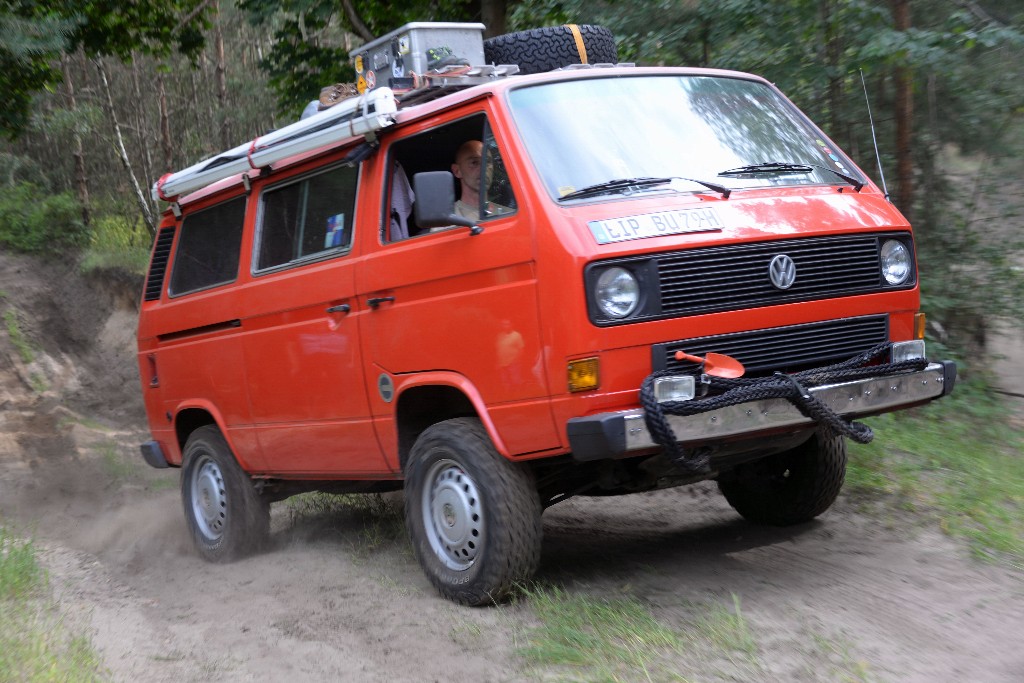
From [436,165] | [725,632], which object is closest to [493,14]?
[436,165]

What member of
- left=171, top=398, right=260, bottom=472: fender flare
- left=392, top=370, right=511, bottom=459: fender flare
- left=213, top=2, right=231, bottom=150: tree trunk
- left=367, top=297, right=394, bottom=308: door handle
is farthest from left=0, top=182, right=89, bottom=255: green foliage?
left=392, top=370, right=511, bottom=459: fender flare

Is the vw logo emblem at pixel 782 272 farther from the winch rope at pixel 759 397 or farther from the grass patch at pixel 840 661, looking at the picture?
the grass patch at pixel 840 661

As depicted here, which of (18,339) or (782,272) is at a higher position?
(782,272)

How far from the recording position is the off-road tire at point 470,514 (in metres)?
4.68

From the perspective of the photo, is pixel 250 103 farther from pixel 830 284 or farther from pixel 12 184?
pixel 830 284

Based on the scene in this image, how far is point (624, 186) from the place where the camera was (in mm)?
4562

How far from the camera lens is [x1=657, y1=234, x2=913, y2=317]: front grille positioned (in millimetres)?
4301

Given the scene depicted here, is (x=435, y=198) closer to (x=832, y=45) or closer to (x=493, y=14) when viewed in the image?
(x=832, y=45)

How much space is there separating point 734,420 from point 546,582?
1468 millimetres

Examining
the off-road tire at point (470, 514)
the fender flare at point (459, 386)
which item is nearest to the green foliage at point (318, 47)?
the fender flare at point (459, 386)

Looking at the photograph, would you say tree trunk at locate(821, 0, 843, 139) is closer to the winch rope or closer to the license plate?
the winch rope

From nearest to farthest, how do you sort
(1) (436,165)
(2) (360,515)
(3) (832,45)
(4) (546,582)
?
(4) (546,582)
(1) (436,165)
(2) (360,515)
(3) (832,45)

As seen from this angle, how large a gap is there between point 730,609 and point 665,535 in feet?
5.83

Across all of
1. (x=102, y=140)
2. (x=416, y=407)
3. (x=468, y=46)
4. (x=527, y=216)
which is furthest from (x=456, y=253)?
(x=102, y=140)
